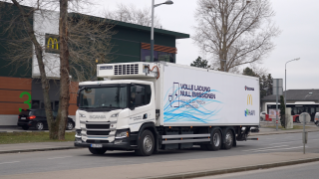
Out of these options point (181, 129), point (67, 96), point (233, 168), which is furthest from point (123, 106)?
point (67, 96)

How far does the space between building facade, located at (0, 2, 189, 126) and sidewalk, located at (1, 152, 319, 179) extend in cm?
1617

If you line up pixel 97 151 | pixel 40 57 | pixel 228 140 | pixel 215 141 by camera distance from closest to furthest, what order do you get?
pixel 97 151, pixel 215 141, pixel 228 140, pixel 40 57

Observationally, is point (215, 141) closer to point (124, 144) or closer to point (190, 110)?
point (190, 110)

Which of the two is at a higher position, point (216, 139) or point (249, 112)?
point (249, 112)

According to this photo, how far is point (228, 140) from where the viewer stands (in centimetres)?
2031

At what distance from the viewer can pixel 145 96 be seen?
15.8 metres

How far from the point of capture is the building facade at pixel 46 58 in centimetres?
3241

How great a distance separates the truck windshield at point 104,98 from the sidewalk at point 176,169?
337cm

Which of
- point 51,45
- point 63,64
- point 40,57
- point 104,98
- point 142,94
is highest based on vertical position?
point 51,45

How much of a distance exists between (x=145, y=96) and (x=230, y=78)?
619 cm

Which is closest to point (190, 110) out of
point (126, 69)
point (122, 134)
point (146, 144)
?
point (146, 144)

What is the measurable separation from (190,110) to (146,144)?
288cm

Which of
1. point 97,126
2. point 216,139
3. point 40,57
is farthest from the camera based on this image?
point 40,57

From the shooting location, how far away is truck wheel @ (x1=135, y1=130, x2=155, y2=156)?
15525mm
